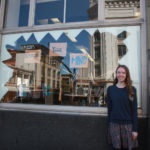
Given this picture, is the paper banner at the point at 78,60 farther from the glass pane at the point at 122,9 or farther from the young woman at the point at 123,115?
the young woman at the point at 123,115

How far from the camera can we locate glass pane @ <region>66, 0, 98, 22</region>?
380 centimetres

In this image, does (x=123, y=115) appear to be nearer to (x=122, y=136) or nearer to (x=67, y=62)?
(x=122, y=136)

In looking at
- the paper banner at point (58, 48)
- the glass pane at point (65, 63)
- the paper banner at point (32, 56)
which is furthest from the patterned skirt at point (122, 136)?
the paper banner at point (32, 56)

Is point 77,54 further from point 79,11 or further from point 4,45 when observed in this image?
point 4,45

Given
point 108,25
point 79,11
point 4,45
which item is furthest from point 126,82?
point 4,45

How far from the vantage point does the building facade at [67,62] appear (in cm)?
320

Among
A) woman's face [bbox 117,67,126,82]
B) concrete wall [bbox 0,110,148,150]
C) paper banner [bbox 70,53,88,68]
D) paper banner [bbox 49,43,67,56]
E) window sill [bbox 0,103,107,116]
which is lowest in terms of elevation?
concrete wall [bbox 0,110,148,150]

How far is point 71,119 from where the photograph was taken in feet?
10.7

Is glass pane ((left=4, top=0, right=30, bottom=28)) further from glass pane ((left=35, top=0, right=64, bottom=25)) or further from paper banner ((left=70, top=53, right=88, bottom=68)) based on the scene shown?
paper banner ((left=70, top=53, right=88, bottom=68))

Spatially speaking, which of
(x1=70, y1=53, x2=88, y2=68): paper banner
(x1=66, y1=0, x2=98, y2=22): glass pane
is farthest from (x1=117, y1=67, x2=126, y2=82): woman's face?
(x1=70, y1=53, x2=88, y2=68): paper banner

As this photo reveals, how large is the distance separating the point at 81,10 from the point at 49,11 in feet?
3.12

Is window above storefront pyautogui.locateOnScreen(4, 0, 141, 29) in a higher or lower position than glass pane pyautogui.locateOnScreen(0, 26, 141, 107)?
higher

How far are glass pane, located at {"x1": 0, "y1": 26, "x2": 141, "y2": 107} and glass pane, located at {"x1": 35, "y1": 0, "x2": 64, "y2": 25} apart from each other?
0.45 meters

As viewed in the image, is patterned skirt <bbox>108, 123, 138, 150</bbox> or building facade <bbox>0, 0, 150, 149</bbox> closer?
patterned skirt <bbox>108, 123, 138, 150</bbox>
